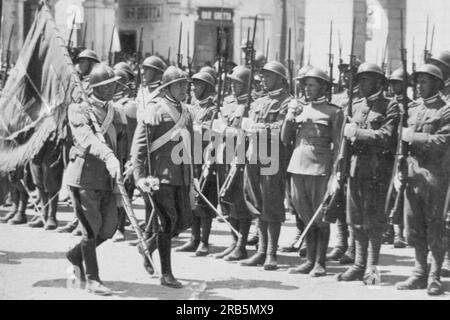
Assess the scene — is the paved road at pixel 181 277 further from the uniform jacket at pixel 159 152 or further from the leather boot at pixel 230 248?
the uniform jacket at pixel 159 152

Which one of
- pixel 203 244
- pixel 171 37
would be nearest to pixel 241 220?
pixel 203 244

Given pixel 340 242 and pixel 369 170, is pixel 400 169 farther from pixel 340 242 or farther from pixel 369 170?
pixel 340 242

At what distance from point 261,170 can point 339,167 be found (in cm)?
119

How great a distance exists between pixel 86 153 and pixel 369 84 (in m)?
3.01

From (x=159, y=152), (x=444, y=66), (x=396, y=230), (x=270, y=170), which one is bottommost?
(x=396, y=230)

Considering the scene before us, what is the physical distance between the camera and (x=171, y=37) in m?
34.2

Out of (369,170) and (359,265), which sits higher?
(369,170)

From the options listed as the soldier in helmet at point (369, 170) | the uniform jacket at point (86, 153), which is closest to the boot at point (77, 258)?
the uniform jacket at point (86, 153)

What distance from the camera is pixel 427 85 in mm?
7801

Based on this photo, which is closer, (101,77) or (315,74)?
(101,77)

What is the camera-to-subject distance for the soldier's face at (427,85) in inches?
307

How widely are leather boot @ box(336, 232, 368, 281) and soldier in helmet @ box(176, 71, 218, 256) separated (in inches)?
80.5

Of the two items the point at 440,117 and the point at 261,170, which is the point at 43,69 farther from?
the point at 440,117

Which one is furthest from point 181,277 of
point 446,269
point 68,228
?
point 68,228
